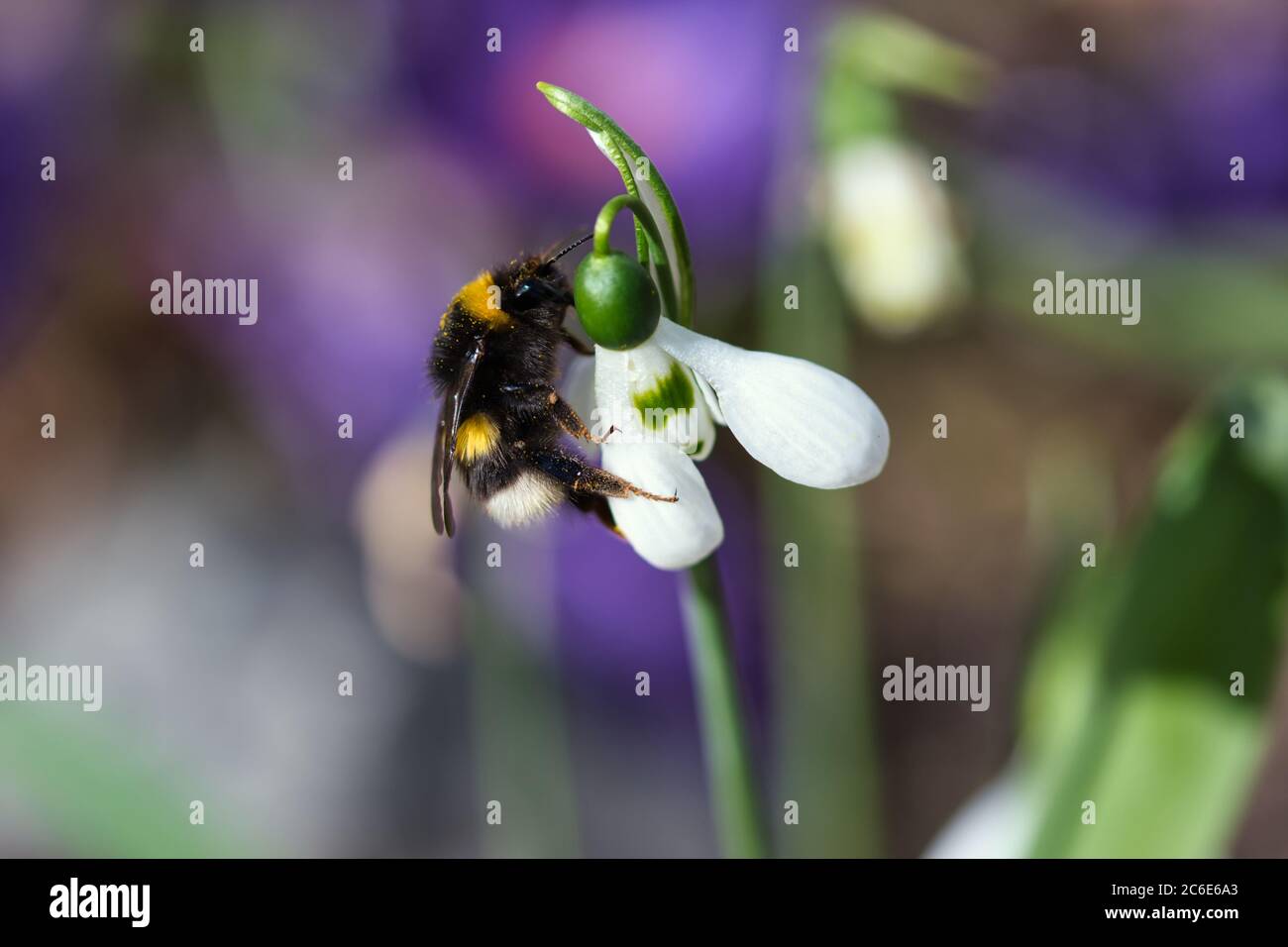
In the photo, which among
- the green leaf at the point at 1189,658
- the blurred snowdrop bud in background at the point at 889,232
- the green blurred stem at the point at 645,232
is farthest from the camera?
the blurred snowdrop bud in background at the point at 889,232

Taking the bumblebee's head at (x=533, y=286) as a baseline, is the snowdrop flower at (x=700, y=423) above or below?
below

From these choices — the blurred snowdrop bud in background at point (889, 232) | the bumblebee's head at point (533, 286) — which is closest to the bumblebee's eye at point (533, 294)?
the bumblebee's head at point (533, 286)

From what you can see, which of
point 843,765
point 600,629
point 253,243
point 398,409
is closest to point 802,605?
point 843,765

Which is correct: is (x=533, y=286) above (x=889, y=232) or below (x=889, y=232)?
below

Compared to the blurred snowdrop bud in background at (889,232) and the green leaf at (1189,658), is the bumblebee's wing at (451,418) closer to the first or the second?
the green leaf at (1189,658)

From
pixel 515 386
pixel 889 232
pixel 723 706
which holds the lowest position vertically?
pixel 723 706

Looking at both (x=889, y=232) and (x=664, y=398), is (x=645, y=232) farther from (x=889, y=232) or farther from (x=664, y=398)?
(x=889, y=232)

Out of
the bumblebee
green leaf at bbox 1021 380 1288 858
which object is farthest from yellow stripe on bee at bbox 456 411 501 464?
green leaf at bbox 1021 380 1288 858

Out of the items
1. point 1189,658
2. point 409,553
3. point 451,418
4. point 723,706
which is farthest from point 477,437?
point 409,553
